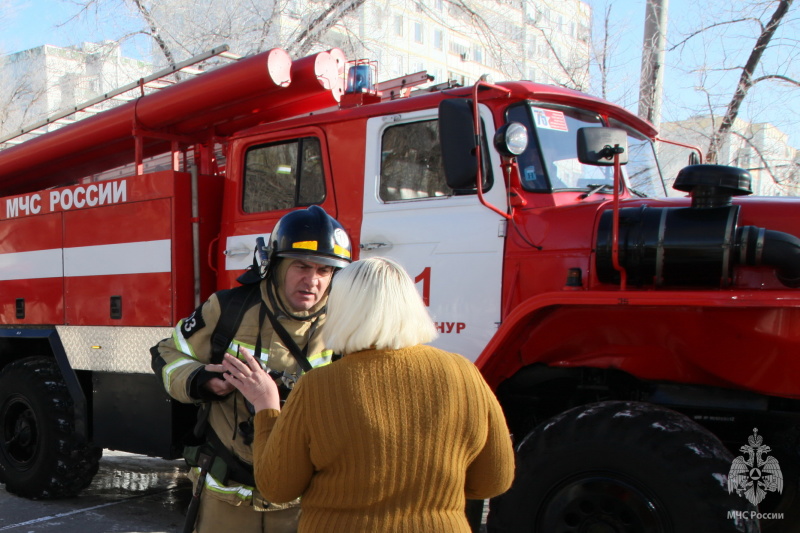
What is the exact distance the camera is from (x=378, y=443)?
1.77 meters

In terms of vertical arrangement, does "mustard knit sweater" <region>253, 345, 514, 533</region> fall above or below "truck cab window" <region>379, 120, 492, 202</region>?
below

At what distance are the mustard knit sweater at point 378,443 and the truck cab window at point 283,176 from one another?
8.39 feet

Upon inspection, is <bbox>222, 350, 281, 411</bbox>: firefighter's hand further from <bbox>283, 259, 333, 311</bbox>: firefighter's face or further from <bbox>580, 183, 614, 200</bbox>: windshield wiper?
<bbox>580, 183, 614, 200</bbox>: windshield wiper

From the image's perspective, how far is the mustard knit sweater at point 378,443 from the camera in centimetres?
178

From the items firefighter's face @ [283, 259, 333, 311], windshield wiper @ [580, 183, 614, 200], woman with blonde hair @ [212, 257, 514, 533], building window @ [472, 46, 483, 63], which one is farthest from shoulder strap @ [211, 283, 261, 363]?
building window @ [472, 46, 483, 63]

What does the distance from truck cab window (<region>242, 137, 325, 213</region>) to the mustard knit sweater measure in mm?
2556

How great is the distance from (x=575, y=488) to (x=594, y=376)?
0.65m

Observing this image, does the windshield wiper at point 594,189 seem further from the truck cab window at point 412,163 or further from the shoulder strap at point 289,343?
the shoulder strap at point 289,343

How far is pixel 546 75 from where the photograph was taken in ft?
43.4

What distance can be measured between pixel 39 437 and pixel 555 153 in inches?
156

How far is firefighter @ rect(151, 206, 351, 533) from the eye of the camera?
244cm

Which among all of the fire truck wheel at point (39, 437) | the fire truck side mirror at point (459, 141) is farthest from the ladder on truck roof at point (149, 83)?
the fire truck side mirror at point (459, 141)

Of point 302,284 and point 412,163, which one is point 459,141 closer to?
point 412,163

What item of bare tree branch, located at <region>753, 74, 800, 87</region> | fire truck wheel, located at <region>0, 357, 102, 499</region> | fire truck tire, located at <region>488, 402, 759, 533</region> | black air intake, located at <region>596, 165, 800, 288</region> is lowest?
fire truck wheel, located at <region>0, 357, 102, 499</region>
